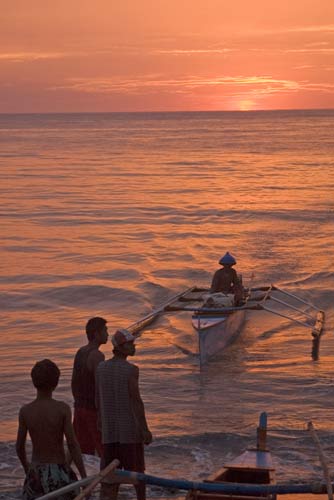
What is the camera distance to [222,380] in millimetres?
14570

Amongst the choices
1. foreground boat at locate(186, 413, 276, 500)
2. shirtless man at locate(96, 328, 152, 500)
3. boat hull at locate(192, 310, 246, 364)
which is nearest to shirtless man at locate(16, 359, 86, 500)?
shirtless man at locate(96, 328, 152, 500)

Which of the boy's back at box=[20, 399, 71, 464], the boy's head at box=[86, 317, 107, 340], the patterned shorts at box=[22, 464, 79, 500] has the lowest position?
the patterned shorts at box=[22, 464, 79, 500]

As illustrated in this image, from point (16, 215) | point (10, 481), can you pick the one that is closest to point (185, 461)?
point (10, 481)

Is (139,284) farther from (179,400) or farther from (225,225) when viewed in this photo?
(225,225)

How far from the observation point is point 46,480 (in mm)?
6559

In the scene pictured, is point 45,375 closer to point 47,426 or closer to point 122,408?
point 47,426

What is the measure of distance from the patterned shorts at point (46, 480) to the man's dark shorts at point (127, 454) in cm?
108

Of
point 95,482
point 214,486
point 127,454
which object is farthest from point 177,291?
point 95,482

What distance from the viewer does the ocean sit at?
11750mm

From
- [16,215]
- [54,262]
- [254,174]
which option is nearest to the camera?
[54,262]

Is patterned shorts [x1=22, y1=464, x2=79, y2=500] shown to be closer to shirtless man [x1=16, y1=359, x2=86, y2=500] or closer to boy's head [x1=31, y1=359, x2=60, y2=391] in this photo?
shirtless man [x1=16, y1=359, x2=86, y2=500]

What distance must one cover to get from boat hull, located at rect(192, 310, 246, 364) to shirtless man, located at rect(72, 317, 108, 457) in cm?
638

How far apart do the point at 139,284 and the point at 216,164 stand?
5221 centimetres

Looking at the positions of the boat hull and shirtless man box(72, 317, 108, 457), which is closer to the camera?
shirtless man box(72, 317, 108, 457)
